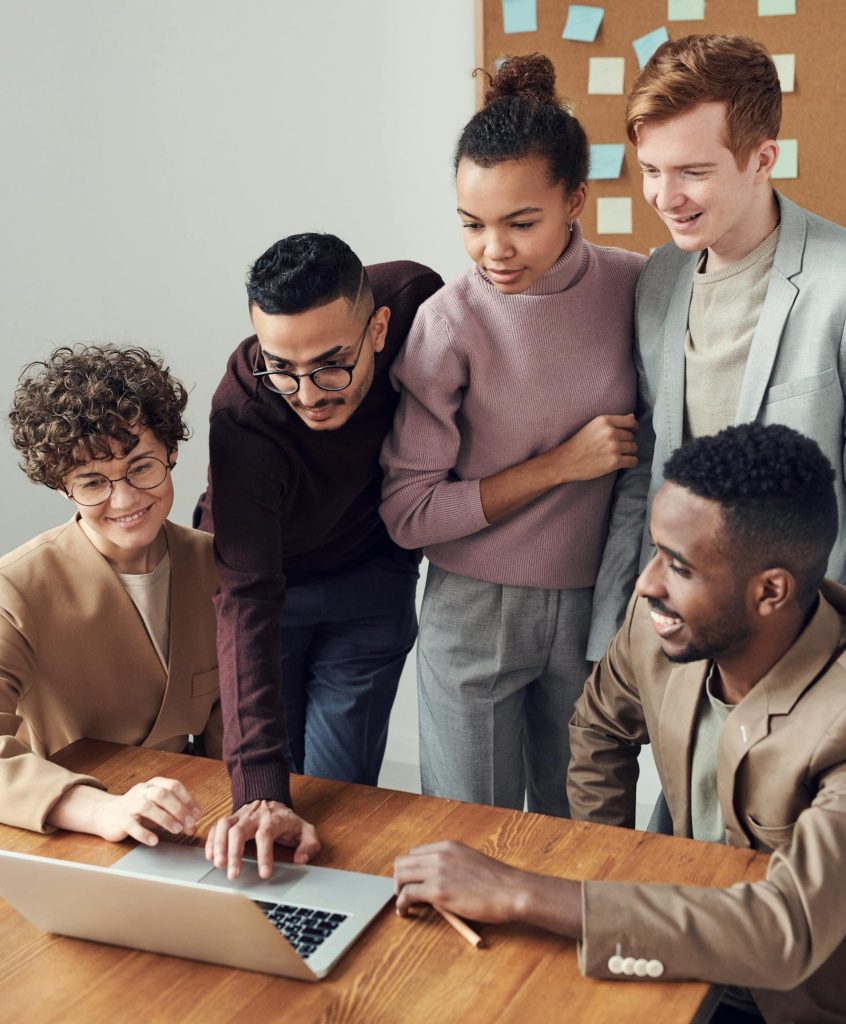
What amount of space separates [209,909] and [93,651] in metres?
0.75

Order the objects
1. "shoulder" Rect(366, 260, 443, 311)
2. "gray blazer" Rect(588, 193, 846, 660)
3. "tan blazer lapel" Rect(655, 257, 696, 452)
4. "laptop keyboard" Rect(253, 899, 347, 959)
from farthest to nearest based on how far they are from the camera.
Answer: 1. "shoulder" Rect(366, 260, 443, 311)
2. "tan blazer lapel" Rect(655, 257, 696, 452)
3. "gray blazer" Rect(588, 193, 846, 660)
4. "laptop keyboard" Rect(253, 899, 347, 959)

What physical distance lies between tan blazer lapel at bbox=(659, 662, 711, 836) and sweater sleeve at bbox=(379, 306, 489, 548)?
0.47 metres

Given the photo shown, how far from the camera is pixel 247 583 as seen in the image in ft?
5.77

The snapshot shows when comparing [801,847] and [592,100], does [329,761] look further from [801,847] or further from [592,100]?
[592,100]

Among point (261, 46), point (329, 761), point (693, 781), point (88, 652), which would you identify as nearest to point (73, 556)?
point (88, 652)

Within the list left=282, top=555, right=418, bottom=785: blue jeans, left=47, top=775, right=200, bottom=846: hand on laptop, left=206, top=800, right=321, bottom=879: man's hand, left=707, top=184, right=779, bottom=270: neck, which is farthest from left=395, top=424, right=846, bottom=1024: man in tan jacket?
left=282, top=555, right=418, bottom=785: blue jeans

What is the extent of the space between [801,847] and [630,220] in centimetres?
198

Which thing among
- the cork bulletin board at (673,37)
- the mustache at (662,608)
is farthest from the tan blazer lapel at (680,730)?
the cork bulletin board at (673,37)

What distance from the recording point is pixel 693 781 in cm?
162

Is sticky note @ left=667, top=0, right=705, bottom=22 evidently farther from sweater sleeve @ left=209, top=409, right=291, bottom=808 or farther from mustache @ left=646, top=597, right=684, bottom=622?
mustache @ left=646, top=597, right=684, bottom=622

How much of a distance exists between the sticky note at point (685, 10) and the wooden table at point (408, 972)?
2.01 m

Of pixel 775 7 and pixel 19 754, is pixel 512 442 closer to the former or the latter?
pixel 19 754

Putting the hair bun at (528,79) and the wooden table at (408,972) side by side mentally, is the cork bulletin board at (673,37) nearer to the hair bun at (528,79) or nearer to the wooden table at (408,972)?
the hair bun at (528,79)

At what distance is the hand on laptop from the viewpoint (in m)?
1.50
